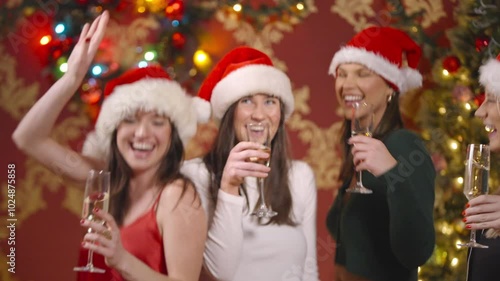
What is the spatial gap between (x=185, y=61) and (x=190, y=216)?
1.02 metres

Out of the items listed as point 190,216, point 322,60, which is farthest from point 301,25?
point 190,216

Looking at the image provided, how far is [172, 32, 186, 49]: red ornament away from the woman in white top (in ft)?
1.20

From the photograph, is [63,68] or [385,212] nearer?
[385,212]

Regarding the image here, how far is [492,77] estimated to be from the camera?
316 centimetres

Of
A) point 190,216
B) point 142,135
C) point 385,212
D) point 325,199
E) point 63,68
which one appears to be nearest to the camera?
point 190,216

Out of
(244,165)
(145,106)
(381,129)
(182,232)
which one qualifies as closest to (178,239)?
(182,232)

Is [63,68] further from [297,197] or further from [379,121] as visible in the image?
[379,121]

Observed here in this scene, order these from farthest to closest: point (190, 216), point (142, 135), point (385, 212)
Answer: point (385, 212)
point (142, 135)
point (190, 216)

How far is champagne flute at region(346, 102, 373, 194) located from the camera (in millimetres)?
2861

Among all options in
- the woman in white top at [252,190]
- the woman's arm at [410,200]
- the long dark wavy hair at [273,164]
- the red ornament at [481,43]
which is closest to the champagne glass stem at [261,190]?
the woman in white top at [252,190]

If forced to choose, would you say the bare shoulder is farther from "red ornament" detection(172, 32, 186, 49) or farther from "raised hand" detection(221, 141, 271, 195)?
"red ornament" detection(172, 32, 186, 49)

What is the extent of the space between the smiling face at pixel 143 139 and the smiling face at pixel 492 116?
1.22 meters

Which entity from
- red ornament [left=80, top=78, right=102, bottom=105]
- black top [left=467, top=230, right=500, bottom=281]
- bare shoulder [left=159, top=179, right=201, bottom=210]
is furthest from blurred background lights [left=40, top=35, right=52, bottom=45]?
black top [left=467, top=230, right=500, bottom=281]

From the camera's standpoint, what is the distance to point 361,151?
9.27 ft
